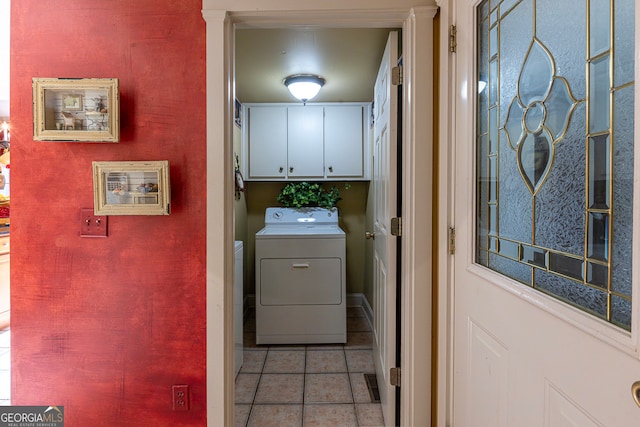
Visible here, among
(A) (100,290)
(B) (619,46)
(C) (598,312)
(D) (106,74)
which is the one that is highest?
(D) (106,74)

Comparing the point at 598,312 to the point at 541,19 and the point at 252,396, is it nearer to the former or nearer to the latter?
the point at 541,19

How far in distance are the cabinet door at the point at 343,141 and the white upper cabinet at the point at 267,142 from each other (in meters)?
0.43

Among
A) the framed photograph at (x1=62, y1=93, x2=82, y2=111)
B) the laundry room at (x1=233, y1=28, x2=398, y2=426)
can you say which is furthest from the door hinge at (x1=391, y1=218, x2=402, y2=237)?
the framed photograph at (x1=62, y1=93, x2=82, y2=111)

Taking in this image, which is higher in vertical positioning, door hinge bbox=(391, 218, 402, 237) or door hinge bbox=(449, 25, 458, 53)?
door hinge bbox=(449, 25, 458, 53)

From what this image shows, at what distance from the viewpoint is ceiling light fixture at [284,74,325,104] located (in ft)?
8.21

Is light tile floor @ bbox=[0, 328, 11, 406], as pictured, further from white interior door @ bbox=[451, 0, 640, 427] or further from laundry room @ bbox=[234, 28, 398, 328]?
white interior door @ bbox=[451, 0, 640, 427]

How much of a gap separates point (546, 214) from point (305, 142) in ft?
8.47

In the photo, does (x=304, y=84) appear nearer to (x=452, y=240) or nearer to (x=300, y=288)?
(x=300, y=288)

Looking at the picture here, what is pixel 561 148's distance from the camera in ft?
2.51

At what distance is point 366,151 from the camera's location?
3.19m

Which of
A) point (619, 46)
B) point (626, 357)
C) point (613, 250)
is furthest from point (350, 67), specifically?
point (626, 357)

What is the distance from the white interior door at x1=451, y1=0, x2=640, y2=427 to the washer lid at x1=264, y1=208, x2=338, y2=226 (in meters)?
2.10

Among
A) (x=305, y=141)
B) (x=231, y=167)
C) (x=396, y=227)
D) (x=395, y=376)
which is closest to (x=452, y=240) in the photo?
(x=396, y=227)

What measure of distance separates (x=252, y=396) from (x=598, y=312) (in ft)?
6.27
